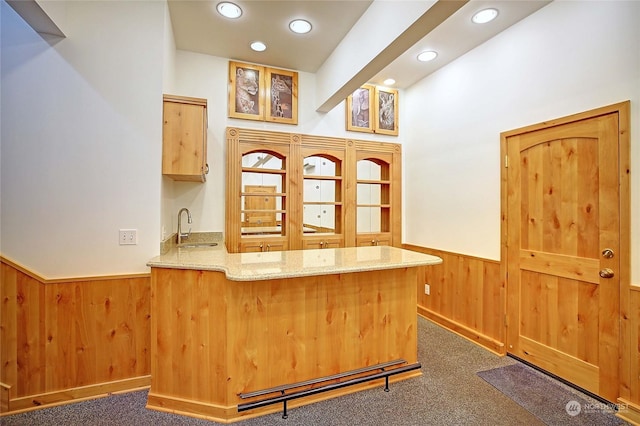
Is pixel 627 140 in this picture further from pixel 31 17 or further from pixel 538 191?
pixel 31 17

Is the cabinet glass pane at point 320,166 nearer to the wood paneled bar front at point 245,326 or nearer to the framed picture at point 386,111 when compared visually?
the framed picture at point 386,111

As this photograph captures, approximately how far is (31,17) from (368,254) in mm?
2801

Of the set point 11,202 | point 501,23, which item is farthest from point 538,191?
point 11,202

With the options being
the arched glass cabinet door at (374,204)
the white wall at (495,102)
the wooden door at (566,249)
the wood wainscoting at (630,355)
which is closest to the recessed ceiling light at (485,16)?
the white wall at (495,102)

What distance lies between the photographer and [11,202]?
2018 millimetres

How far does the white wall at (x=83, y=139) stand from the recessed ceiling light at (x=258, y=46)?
3.05 feet

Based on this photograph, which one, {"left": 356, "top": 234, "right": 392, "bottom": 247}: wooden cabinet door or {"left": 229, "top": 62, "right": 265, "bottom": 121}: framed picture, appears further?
{"left": 356, "top": 234, "right": 392, "bottom": 247}: wooden cabinet door

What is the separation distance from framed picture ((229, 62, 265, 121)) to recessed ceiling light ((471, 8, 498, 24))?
2.22m

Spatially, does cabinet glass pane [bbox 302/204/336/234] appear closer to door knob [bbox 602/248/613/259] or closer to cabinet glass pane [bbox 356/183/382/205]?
cabinet glass pane [bbox 356/183/382/205]

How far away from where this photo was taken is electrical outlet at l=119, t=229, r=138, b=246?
2189 mm

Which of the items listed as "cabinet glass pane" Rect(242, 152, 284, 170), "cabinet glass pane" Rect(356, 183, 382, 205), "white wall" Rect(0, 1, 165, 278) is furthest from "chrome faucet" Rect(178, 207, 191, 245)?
"cabinet glass pane" Rect(356, 183, 382, 205)

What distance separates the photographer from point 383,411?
201cm

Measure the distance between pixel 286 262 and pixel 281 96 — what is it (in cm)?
233

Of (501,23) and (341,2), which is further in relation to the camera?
(501,23)
